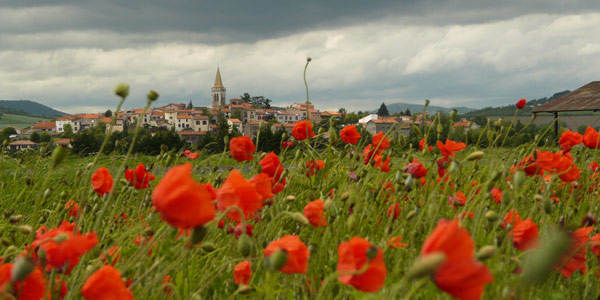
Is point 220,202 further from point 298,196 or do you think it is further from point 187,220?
point 298,196

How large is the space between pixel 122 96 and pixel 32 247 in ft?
1.58

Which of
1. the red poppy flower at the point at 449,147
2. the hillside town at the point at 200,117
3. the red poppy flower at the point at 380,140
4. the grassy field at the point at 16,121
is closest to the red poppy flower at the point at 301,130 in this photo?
the red poppy flower at the point at 380,140

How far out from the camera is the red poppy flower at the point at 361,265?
83 centimetres

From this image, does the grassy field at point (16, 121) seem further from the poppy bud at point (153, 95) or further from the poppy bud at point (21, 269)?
the poppy bud at point (21, 269)

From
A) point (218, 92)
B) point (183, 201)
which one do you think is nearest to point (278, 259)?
point (183, 201)

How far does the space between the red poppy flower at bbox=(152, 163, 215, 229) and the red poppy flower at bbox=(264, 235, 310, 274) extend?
0.64ft

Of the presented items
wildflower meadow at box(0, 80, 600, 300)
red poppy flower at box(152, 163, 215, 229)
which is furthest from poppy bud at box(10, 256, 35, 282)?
red poppy flower at box(152, 163, 215, 229)

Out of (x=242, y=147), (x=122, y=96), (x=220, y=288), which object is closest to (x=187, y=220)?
(x=122, y=96)

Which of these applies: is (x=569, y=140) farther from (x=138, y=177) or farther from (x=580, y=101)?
(x=580, y=101)

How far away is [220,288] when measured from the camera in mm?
1378

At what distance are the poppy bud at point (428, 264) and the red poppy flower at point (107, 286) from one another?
0.54 metres

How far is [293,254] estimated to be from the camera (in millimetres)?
917

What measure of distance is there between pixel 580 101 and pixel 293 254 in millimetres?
15712

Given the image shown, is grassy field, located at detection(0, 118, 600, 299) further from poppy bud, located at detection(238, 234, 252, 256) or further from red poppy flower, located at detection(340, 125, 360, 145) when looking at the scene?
red poppy flower, located at detection(340, 125, 360, 145)
